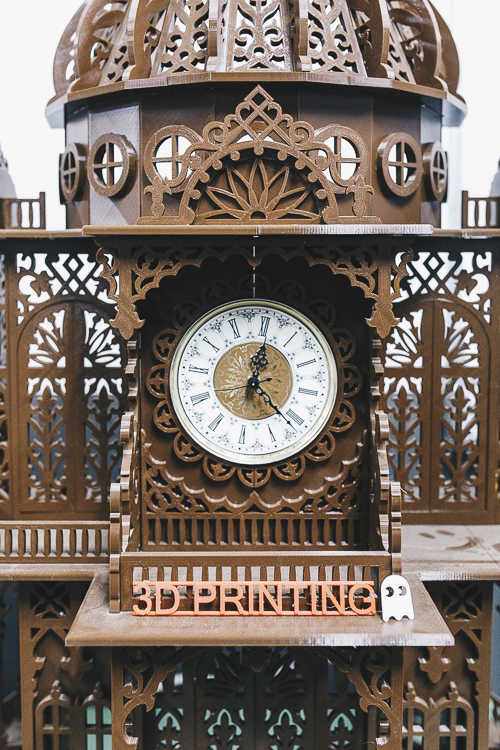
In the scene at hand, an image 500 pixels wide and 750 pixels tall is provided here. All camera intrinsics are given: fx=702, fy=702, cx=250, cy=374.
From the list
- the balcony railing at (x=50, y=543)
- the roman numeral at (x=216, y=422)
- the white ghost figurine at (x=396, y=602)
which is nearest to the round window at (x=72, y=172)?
the roman numeral at (x=216, y=422)

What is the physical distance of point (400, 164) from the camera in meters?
4.14

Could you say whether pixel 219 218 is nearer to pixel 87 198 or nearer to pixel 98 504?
pixel 87 198

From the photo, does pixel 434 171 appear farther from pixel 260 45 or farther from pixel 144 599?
pixel 144 599

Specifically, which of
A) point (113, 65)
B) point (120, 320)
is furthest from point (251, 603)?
point (113, 65)

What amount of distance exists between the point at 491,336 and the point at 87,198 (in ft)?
9.03

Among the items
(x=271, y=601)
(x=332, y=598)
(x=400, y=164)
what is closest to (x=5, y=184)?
(x=400, y=164)

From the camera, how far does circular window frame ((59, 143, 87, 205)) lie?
4367 millimetres

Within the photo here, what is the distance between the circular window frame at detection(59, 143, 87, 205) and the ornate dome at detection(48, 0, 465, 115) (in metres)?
0.30

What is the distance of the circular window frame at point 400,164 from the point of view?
4086 mm

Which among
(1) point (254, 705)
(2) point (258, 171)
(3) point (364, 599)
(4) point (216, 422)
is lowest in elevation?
(1) point (254, 705)

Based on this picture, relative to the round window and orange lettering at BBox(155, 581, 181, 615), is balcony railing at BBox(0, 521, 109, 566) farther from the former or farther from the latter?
the round window

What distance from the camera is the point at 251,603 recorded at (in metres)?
3.54

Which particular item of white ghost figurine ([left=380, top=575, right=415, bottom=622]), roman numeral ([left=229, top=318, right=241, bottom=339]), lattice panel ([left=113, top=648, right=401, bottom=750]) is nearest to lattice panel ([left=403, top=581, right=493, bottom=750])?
lattice panel ([left=113, top=648, right=401, bottom=750])

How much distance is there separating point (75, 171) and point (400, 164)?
6.54 feet
